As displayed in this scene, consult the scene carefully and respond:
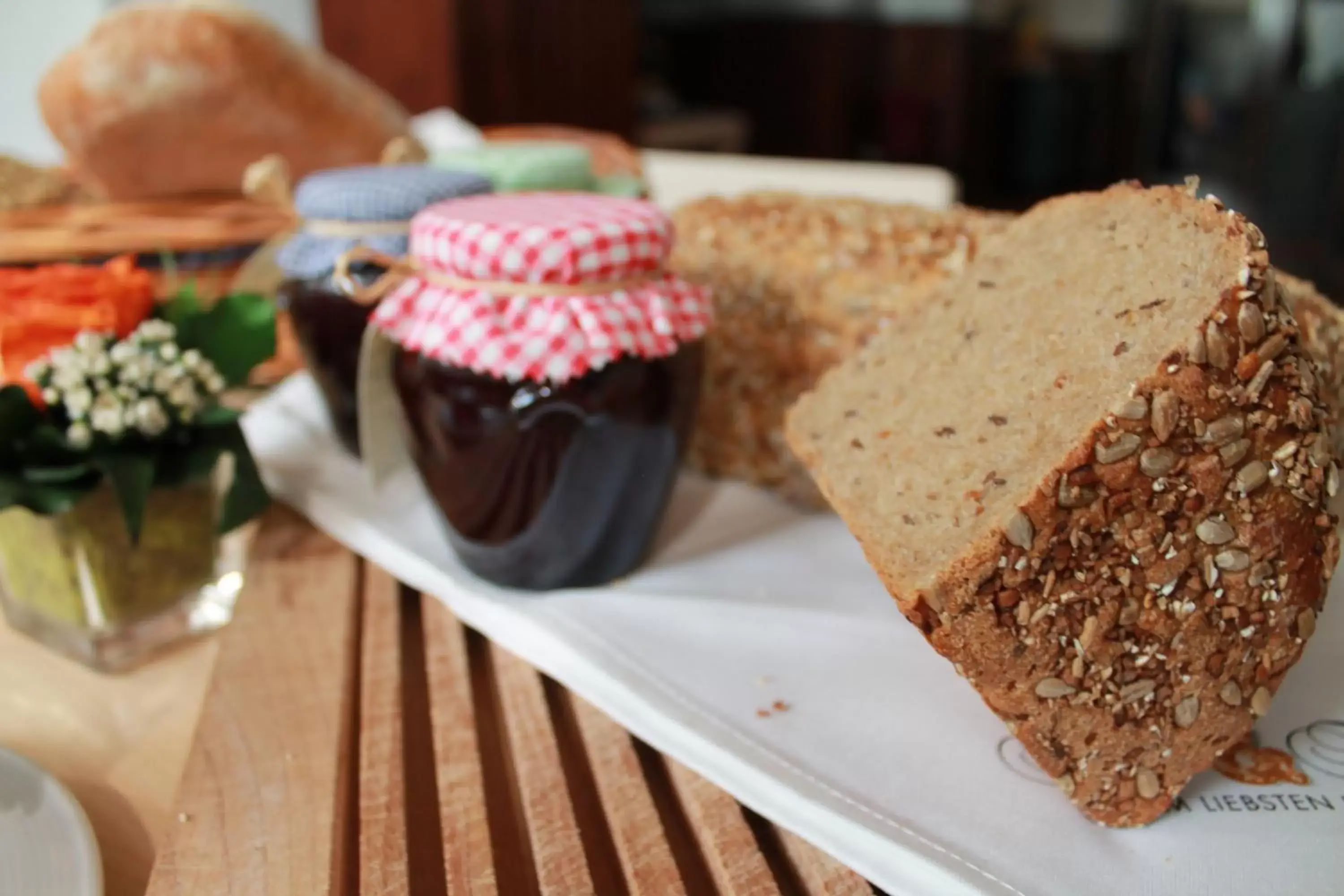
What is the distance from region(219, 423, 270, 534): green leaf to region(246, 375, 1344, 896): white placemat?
0.35 ft

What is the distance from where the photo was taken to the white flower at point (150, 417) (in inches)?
34.6

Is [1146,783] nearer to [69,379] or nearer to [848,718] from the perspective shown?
[848,718]

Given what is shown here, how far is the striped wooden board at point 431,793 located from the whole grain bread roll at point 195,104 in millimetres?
905

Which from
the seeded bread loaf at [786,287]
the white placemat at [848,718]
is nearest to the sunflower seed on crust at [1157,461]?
the white placemat at [848,718]

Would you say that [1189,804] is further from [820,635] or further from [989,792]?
[820,635]

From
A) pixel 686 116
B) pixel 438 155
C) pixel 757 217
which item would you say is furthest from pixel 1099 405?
pixel 686 116

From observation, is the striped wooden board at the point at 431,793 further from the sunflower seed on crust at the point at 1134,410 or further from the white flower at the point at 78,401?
the sunflower seed on crust at the point at 1134,410

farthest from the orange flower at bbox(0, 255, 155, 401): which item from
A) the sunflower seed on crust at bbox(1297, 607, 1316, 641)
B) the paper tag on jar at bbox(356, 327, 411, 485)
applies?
the sunflower seed on crust at bbox(1297, 607, 1316, 641)

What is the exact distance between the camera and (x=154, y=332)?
3.11 ft

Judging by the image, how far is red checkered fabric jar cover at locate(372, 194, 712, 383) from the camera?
2.82 ft

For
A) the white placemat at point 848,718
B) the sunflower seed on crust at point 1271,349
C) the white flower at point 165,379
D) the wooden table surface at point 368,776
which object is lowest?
the wooden table surface at point 368,776

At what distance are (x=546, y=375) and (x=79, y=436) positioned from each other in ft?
1.32

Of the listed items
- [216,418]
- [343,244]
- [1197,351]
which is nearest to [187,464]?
[216,418]

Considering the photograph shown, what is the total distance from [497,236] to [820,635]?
45cm
